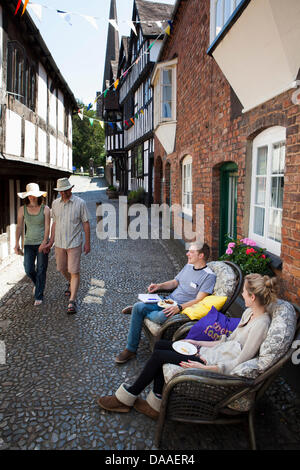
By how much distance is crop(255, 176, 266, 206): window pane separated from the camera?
468 cm

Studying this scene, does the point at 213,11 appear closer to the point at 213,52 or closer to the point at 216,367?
the point at 213,52

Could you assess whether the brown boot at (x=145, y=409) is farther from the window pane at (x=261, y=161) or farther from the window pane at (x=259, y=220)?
the window pane at (x=261, y=161)

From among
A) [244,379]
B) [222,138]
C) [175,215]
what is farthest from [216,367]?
[175,215]

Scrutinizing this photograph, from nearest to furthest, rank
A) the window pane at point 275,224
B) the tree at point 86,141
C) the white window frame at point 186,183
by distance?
1. the window pane at point 275,224
2. the white window frame at point 186,183
3. the tree at point 86,141

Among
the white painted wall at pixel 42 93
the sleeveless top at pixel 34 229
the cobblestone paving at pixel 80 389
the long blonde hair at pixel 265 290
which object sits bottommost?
the cobblestone paving at pixel 80 389

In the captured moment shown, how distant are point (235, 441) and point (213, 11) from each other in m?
6.44

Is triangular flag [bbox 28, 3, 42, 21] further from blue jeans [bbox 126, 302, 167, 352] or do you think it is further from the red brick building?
blue jeans [bbox 126, 302, 167, 352]

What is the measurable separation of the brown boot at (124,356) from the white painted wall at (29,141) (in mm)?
5369

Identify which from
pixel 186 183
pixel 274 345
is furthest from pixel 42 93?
pixel 274 345

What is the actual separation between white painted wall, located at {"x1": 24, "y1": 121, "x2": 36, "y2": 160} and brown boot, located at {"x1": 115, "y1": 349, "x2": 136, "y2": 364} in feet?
17.6

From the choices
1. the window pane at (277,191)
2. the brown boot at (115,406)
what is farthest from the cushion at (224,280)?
the brown boot at (115,406)

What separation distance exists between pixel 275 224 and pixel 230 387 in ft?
8.49

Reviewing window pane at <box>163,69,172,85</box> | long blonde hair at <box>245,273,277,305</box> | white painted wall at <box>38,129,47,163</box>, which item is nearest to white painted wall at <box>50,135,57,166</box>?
white painted wall at <box>38,129,47,163</box>

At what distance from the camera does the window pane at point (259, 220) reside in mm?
4727
